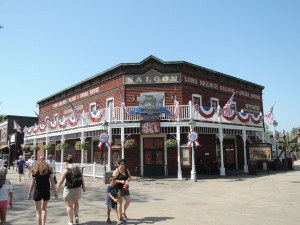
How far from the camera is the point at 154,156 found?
20828 millimetres

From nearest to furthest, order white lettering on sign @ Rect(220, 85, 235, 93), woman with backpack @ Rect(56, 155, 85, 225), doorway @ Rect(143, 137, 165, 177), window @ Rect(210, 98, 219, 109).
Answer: woman with backpack @ Rect(56, 155, 85, 225)
doorway @ Rect(143, 137, 165, 177)
window @ Rect(210, 98, 219, 109)
white lettering on sign @ Rect(220, 85, 235, 93)

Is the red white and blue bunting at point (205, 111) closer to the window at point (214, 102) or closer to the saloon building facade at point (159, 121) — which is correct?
the saloon building facade at point (159, 121)

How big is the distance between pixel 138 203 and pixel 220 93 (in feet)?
55.8

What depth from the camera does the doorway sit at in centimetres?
2054

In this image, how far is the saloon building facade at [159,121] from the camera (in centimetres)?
1886

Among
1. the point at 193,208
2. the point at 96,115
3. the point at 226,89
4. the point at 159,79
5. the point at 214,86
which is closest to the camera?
the point at 193,208

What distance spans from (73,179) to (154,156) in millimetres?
14197

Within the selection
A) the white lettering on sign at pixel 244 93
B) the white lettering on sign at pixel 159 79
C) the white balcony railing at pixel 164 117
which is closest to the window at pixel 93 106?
the white balcony railing at pixel 164 117

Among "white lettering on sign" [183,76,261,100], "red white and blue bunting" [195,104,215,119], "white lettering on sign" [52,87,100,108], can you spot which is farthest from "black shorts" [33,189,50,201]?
"white lettering on sign" [52,87,100,108]

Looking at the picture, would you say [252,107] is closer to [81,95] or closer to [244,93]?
[244,93]

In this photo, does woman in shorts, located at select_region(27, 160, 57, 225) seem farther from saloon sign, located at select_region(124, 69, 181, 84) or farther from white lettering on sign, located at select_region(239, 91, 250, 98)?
white lettering on sign, located at select_region(239, 91, 250, 98)

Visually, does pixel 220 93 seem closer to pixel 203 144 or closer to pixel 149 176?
Result: pixel 203 144

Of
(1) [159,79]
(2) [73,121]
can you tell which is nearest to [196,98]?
(1) [159,79]

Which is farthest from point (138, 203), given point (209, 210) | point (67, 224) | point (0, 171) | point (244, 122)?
point (244, 122)
